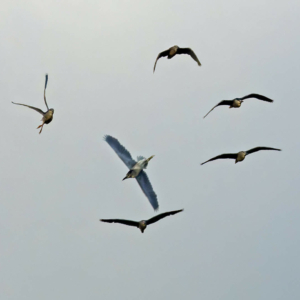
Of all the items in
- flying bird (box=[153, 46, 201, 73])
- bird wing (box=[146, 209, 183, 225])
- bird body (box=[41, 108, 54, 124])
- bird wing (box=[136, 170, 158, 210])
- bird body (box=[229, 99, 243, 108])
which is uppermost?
flying bird (box=[153, 46, 201, 73])

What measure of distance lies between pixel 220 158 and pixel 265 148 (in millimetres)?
3021

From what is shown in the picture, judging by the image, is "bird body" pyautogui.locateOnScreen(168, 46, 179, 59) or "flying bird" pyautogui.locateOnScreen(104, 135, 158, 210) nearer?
"flying bird" pyautogui.locateOnScreen(104, 135, 158, 210)

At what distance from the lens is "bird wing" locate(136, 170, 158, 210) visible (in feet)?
122

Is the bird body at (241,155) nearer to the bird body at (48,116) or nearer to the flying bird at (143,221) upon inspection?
the flying bird at (143,221)

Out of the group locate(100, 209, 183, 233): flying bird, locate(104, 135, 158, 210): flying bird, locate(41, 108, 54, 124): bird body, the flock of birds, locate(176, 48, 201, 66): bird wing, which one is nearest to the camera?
locate(41, 108, 54, 124): bird body

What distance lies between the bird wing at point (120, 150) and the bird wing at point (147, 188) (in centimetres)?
103

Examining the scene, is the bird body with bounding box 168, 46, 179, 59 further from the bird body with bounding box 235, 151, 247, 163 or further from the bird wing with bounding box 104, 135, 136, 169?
the bird body with bounding box 235, 151, 247, 163

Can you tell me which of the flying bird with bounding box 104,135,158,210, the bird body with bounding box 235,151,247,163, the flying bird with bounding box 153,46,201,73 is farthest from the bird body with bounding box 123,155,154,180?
the flying bird with bounding box 153,46,201,73

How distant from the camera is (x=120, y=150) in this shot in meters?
38.0

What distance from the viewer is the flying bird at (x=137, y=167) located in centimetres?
3731

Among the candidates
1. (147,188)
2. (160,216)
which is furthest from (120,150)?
(160,216)

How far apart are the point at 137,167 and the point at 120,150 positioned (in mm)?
1729

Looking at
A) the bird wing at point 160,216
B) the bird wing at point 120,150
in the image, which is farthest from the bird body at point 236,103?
the bird wing at point 160,216

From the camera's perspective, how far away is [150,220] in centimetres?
3641
